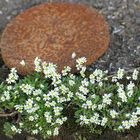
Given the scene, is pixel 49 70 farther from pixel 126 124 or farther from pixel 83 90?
pixel 126 124

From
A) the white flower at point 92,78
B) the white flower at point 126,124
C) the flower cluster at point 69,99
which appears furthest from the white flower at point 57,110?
the white flower at point 126,124

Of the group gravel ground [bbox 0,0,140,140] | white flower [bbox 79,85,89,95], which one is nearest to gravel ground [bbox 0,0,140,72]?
gravel ground [bbox 0,0,140,140]

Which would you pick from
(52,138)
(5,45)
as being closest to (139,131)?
(52,138)

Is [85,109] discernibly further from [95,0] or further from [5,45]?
[95,0]

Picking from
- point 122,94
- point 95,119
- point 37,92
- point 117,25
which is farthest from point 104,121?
point 117,25

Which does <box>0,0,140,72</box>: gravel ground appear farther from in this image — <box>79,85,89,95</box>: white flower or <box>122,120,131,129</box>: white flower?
<box>122,120,131,129</box>: white flower

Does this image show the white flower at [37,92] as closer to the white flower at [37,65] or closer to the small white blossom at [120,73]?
the white flower at [37,65]

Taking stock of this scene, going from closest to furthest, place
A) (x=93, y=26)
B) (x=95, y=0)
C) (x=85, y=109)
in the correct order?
(x=85, y=109), (x=93, y=26), (x=95, y=0)
